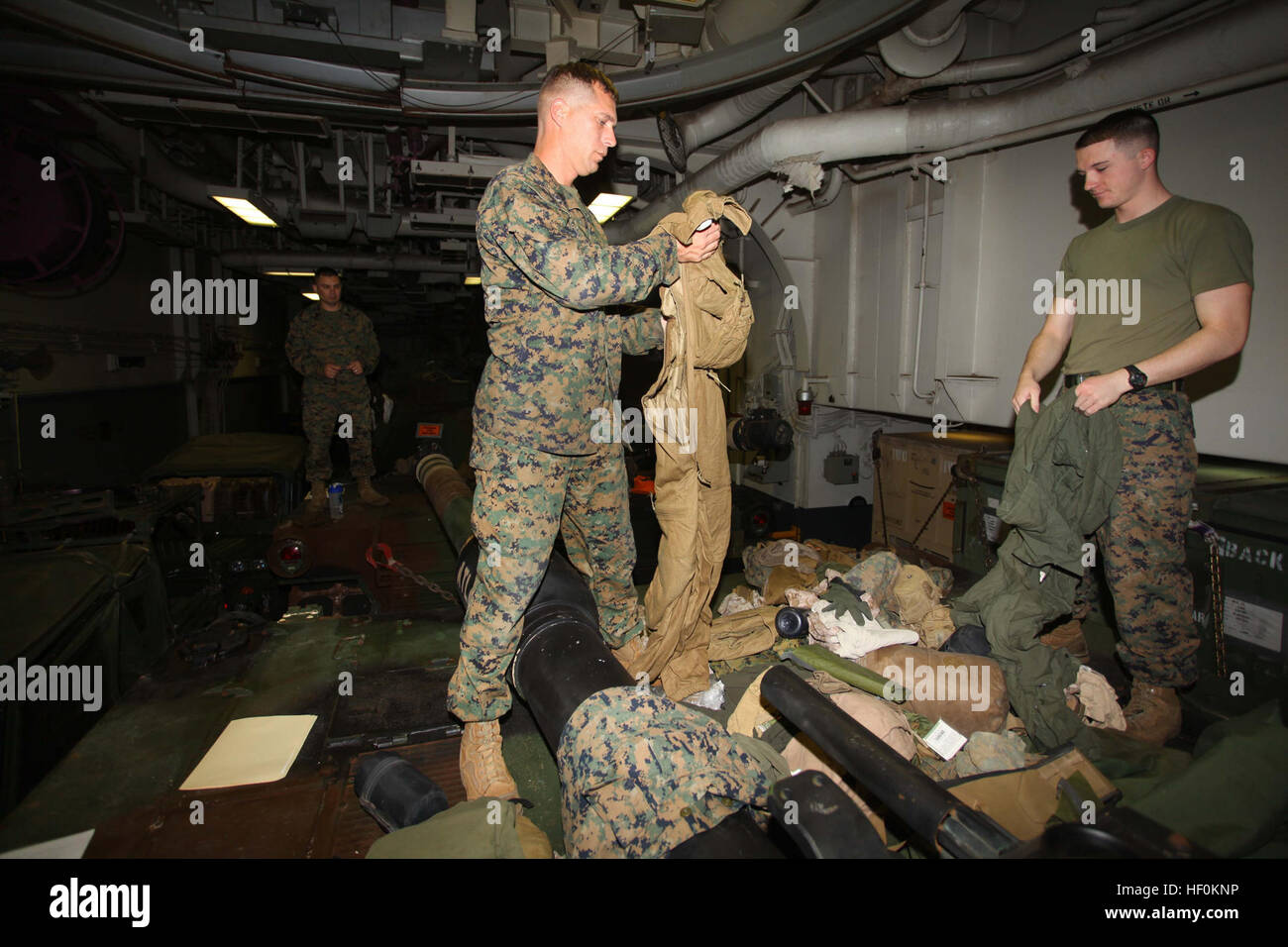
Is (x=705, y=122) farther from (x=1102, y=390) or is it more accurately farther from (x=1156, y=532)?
(x=1156, y=532)

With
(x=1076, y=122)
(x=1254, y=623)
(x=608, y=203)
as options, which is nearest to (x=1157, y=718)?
(x=1254, y=623)

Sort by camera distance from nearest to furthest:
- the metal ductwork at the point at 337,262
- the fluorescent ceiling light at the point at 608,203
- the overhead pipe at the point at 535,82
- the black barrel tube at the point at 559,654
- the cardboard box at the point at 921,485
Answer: the black barrel tube at the point at 559,654
the overhead pipe at the point at 535,82
the cardboard box at the point at 921,485
the fluorescent ceiling light at the point at 608,203
the metal ductwork at the point at 337,262

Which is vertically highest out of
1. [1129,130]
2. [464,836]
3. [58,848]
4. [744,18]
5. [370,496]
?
[744,18]

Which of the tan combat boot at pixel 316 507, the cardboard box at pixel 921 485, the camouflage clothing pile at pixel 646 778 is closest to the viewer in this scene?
the camouflage clothing pile at pixel 646 778

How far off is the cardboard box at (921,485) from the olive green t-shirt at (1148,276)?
2313 mm

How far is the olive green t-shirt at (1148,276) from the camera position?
6.85ft

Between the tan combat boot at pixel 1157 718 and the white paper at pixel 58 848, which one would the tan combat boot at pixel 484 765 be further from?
the tan combat boot at pixel 1157 718

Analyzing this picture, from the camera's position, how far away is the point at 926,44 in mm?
3885

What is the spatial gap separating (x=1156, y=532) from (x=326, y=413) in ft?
21.2

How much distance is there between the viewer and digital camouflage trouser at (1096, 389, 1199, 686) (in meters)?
2.21

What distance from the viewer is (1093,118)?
322 centimetres

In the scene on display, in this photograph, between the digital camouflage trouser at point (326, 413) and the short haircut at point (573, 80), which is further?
the digital camouflage trouser at point (326, 413)

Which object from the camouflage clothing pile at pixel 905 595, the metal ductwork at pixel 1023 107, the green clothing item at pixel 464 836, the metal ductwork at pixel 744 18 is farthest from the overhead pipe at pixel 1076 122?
the green clothing item at pixel 464 836

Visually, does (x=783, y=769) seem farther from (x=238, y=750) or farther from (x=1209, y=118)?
(x=1209, y=118)
